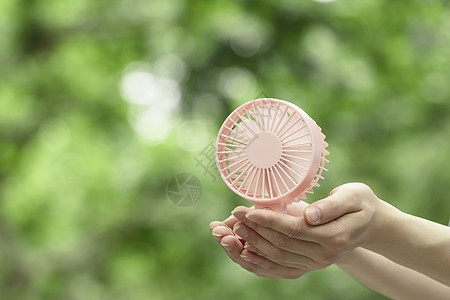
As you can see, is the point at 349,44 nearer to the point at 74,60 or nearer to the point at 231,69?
the point at 231,69

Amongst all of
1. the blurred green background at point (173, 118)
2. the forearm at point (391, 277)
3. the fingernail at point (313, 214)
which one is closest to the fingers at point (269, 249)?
the fingernail at point (313, 214)

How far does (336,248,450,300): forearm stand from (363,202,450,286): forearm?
175 mm

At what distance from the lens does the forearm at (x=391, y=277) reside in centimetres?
101

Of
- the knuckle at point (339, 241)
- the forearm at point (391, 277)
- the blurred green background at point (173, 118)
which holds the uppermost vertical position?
the blurred green background at point (173, 118)

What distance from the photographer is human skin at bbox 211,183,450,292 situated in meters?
0.76

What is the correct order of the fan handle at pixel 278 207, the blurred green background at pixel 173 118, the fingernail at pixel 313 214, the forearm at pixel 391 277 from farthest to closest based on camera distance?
the blurred green background at pixel 173 118
the forearm at pixel 391 277
the fan handle at pixel 278 207
the fingernail at pixel 313 214

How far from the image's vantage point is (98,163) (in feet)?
12.0

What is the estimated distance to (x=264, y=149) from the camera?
0.85 m

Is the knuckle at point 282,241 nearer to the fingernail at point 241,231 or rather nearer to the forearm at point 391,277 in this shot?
the fingernail at point 241,231

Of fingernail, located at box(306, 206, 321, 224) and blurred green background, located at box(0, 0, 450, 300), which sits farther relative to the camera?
blurred green background, located at box(0, 0, 450, 300)

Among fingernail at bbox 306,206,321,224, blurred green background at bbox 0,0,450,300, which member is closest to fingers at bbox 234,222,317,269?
fingernail at bbox 306,206,321,224

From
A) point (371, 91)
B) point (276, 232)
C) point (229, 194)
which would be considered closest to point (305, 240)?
point (276, 232)

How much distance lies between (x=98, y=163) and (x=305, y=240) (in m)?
3.06

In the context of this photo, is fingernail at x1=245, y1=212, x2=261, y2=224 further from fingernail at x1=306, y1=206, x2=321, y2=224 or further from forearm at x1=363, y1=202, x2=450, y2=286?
forearm at x1=363, y1=202, x2=450, y2=286
